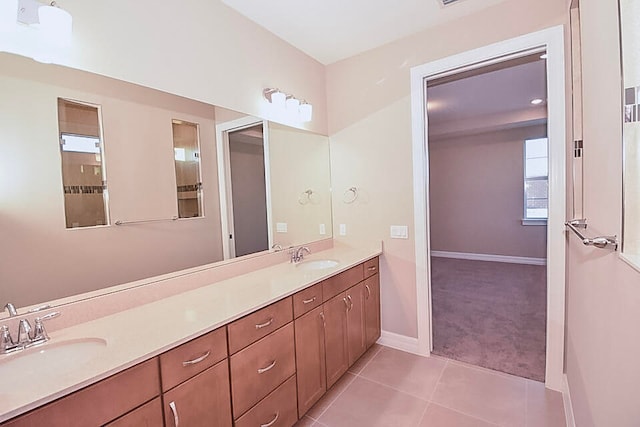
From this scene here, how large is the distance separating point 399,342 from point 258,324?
1.66m

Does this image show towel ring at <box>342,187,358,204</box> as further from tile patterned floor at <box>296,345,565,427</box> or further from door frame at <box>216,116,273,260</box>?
tile patterned floor at <box>296,345,565,427</box>

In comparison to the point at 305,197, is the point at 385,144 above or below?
above

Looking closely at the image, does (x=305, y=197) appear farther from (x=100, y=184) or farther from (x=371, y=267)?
(x=100, y=184)

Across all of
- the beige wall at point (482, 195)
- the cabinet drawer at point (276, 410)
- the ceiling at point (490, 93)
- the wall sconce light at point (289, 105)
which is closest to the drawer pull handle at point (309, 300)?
the cabinet drawer at point (276, 410)

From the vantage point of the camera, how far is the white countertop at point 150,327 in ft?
2.73

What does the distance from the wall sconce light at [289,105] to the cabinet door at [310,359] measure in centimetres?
158

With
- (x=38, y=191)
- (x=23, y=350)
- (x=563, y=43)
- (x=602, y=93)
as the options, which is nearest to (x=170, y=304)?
(x=23, y=350)

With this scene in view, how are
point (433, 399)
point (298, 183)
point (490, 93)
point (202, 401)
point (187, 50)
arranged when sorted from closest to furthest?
point (202, 401) → point (187, 50) → point (433, 399) → point (298, 183) → point (490, 93)

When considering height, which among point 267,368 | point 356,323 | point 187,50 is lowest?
point 356,323

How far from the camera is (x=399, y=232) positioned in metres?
2.55

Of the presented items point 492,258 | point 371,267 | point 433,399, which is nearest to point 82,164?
point 371,267

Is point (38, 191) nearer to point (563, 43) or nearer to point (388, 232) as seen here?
point (388, 232)

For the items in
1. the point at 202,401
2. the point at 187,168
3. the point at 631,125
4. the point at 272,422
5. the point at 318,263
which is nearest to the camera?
the point at 631,125

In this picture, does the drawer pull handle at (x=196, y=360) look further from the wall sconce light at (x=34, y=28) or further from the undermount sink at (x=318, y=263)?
the wall sconce light at (x=34, y=28)
